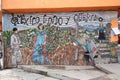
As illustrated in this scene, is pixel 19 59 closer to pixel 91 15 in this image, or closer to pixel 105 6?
pixel 91 15

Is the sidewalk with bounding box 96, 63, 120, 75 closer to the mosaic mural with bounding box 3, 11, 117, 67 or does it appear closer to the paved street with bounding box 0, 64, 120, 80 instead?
the paved street with bounding box 0, 64, 120, 80

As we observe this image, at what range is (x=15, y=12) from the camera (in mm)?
9953

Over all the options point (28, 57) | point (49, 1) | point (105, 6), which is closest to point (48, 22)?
point (49, 1)

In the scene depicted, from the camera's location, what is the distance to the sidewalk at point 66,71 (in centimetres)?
792

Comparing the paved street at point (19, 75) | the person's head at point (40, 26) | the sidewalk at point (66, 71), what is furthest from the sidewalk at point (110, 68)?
the person's head at point (40, 26)

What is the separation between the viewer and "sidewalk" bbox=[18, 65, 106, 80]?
7922mm

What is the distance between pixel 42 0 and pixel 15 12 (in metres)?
1.35

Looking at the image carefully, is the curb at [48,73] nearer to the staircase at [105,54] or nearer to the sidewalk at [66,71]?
the sidewalk at [66,71]

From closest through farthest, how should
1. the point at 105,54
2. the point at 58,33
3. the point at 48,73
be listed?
the point at 48,73, the point at 105,54, the point at 58,33

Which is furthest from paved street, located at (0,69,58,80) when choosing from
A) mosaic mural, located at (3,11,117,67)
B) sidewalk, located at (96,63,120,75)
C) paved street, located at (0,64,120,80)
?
sidewalk, located at (96,63,120,75)

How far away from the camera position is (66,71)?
8719 mm

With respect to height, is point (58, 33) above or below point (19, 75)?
above

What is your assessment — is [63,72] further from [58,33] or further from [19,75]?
[58,33]

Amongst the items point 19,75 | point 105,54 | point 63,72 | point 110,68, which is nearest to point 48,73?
point 63,72
